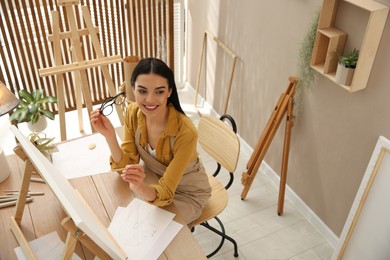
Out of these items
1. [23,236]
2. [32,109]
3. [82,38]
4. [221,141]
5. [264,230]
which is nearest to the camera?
[23,236]

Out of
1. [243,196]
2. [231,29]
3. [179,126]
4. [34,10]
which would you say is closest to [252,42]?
[231,29]

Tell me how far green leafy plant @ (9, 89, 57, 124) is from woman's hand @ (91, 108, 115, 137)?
170 centimetres

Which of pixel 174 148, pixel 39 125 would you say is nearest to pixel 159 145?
pixel 174 148

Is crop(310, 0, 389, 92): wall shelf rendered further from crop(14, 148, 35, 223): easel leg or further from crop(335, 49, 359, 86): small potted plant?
crop(14, 148, 35, 223): easel leg

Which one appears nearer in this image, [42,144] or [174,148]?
[174,148]

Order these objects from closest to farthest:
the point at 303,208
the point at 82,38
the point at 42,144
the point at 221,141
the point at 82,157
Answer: the point at 42,144
the point at 82,157
the point at 221,141
the point at 303,208
the point at 82,38

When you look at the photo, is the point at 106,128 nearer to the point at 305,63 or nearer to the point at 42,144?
the point at 42,144

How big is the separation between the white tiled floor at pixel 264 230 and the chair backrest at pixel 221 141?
2.19 feet

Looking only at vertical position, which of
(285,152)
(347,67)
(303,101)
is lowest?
(285,152)

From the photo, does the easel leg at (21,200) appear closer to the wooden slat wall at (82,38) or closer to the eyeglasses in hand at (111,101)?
the eyeglasses in hand at (111,101)

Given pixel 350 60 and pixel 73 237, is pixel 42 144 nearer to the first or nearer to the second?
pixel 73 237

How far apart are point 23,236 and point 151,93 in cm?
79

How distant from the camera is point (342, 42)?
2.14 m

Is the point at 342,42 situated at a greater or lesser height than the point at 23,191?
greater
